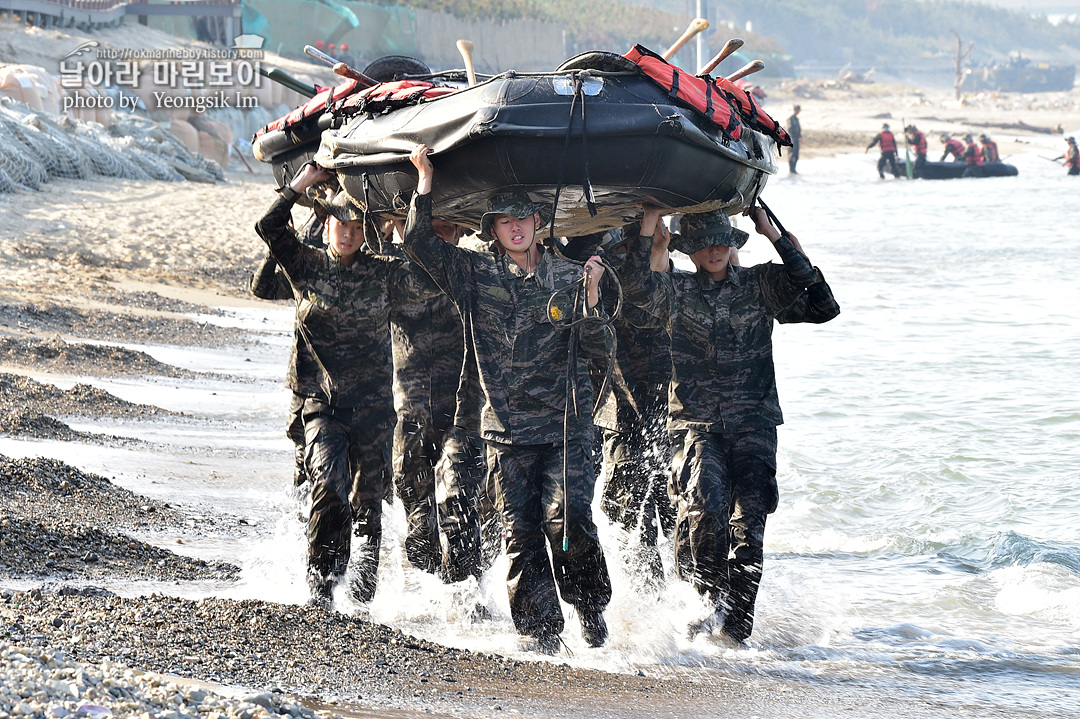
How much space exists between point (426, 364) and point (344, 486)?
0.84 metres

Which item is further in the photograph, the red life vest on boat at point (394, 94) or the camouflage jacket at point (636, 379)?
the camouflage jacket at point (636, 379)

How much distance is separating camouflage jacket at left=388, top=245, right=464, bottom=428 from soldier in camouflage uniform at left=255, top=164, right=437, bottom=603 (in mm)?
395

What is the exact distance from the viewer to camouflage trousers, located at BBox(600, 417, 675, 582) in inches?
229

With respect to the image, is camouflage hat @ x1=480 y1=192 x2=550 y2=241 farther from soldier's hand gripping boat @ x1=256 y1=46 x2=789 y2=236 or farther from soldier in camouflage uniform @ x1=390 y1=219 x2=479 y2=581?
soldier in camouflage uniform @ x1=390 y1=219 x2=479 y2=581

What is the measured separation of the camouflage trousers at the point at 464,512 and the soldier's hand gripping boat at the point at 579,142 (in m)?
1.02

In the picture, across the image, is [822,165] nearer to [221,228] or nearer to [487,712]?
[221,228]

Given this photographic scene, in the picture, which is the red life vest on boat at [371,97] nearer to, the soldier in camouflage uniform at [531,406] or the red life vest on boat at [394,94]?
the red life vest on boat at [394,94]

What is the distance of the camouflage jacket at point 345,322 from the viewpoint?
203 inches

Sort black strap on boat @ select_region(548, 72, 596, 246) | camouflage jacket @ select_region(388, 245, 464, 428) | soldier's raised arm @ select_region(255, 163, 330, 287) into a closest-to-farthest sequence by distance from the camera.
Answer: black strap on boat @ select_region(548, 72, 596, 246)
soldier's raised arm @ select_region(255, 163, 330, 287)
camouflage jacket @ select_region(388, 245, 464, 428)

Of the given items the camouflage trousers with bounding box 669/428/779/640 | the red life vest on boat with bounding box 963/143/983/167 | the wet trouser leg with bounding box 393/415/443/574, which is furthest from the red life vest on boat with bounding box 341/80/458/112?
the red life vest on boat with bounding box 963/143/983/167

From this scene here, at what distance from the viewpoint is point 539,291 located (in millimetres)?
4781

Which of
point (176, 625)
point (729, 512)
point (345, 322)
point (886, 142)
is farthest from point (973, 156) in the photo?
point (176, 625)

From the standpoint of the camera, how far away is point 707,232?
507 cm

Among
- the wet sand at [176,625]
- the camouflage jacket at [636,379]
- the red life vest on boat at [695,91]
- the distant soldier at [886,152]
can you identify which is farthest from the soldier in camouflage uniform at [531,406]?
the distant soldier at [886,152]
